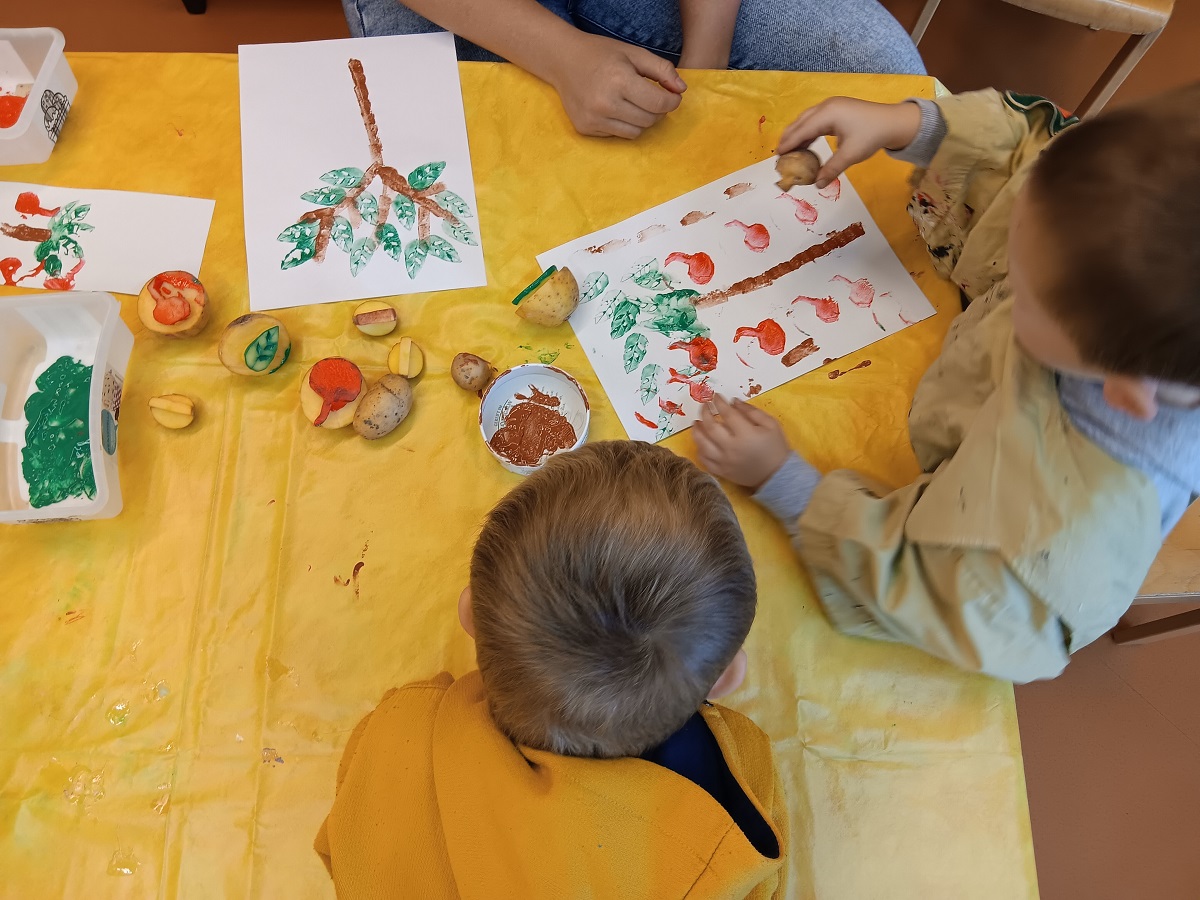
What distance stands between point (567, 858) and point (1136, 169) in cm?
53

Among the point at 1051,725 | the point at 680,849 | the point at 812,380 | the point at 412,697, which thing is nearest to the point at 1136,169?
the point at 812,380

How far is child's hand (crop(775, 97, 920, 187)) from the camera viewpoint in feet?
2.36

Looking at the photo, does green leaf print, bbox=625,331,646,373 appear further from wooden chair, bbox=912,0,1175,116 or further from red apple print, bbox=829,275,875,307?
wooden chair, bbox=912,0,1175,116

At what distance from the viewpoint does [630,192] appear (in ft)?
2.65

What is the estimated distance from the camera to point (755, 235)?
2.59 ft

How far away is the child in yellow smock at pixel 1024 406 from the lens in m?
0.41

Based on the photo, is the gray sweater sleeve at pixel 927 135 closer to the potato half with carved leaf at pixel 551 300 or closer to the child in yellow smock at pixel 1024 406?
the child in yellow smock at pixel 1024 406

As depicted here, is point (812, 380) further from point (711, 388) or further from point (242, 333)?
point (242, 333)

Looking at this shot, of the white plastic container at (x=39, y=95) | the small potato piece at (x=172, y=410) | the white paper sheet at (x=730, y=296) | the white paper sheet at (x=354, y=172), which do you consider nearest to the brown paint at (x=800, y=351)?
the white paper sheet at (x=730, y=296)

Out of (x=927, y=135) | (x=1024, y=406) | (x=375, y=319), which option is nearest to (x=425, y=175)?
(x=375, y=319)

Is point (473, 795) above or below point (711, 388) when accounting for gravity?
below

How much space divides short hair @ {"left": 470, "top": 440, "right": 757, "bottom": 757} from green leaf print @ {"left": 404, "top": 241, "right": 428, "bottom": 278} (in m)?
0.40

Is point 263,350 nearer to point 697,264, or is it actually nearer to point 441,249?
point 441,249

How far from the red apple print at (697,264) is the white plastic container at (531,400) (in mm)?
187
